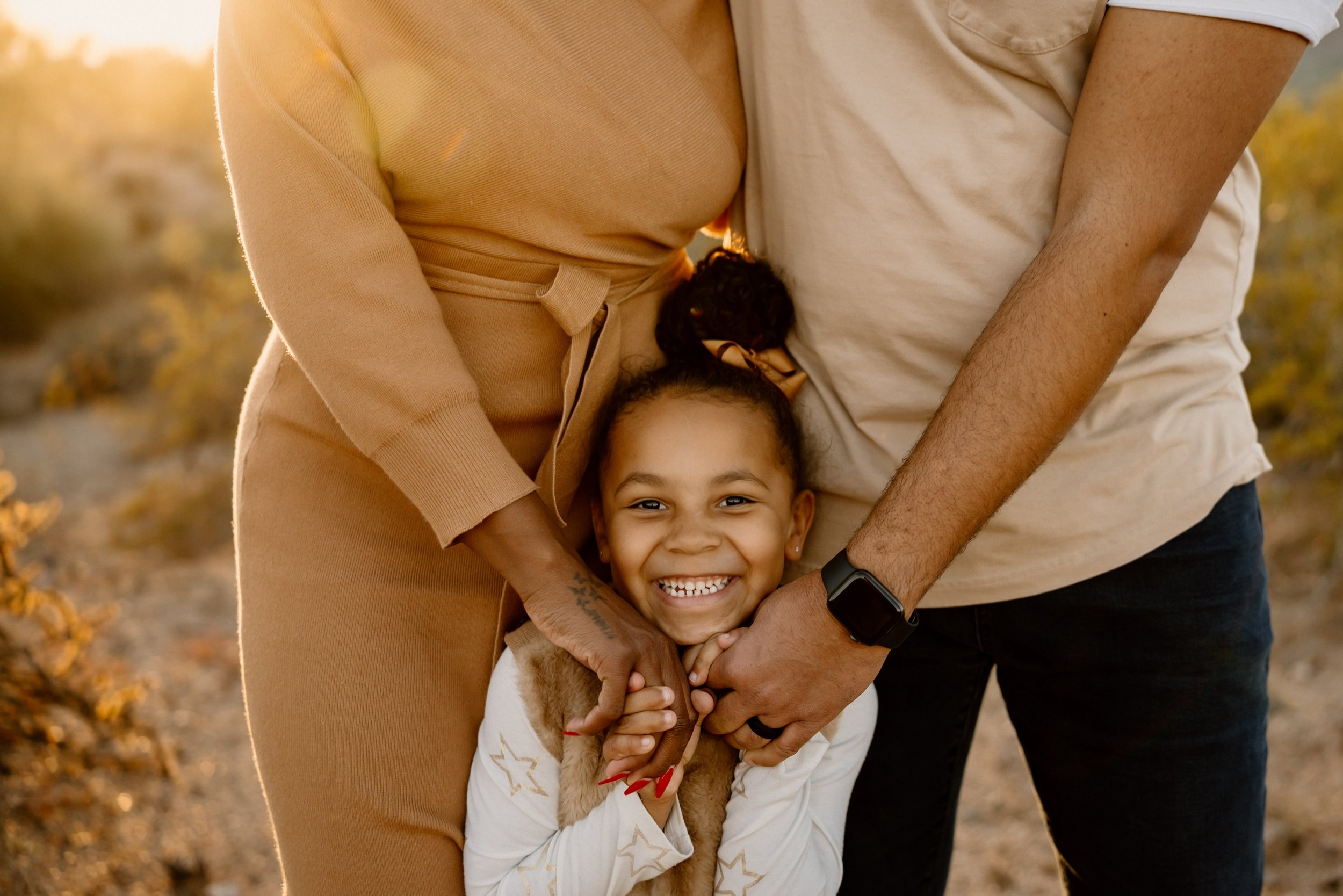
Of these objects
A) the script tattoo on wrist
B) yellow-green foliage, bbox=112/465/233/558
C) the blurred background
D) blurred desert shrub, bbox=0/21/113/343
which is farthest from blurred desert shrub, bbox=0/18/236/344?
the script tattoo on wrist

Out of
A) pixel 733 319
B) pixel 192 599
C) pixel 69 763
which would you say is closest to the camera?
pixel 733 319

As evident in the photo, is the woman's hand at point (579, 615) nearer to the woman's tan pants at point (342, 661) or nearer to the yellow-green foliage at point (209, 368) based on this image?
the woman's tan pants at point (342, 661)

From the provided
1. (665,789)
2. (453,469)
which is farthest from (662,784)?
(453,469)

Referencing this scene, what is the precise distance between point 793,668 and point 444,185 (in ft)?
2.74

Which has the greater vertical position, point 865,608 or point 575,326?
point 575,326

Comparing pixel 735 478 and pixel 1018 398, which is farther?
pixel 735 478

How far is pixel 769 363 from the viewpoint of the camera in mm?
1618

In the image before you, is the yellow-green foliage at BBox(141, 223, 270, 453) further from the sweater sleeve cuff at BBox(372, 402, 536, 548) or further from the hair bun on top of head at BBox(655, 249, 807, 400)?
the sweater sleeve cuff at BBox(372, 402, 536, 548)

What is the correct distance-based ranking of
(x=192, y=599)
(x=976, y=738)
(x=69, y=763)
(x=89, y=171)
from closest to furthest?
(x=69, y=763) → (x=976, y=738) → (x=192, y=599) → (x=89, y=171)

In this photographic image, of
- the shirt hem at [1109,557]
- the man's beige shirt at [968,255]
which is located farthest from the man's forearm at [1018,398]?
the shirt hem at [1109,557]

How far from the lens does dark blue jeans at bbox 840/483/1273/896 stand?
1.45 meters

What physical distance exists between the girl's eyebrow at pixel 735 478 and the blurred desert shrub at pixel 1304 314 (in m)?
3.34

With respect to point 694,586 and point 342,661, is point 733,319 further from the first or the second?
point 342,661

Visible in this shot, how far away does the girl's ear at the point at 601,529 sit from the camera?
1683 mm
